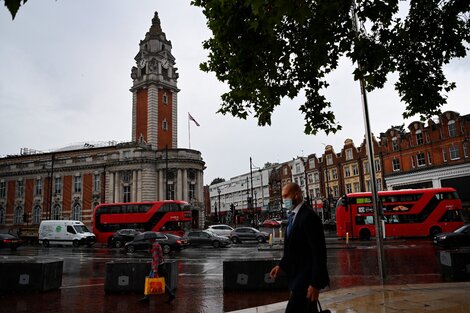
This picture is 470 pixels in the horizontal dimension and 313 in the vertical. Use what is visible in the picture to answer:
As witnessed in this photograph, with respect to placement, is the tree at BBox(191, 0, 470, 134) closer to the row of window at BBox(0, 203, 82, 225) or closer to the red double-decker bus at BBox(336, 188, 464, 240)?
the red double-decker bus at BBox(336, 188, 464, 240)

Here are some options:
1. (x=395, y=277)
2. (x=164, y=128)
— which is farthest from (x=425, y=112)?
(x=164, y=128)

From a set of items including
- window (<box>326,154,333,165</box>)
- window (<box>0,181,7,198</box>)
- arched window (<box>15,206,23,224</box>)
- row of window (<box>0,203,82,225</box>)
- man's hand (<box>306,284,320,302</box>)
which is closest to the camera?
man's hand (<box>306,284,320,302</box>)

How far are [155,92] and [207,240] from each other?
3248 centimetres

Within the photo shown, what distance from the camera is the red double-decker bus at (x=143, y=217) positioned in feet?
111

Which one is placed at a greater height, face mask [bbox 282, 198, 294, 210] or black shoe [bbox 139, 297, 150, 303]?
face mask [bbox 282, 198, 294, 210]

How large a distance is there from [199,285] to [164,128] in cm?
4771

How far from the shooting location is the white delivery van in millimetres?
35250

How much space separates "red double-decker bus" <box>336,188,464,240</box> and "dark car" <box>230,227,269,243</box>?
24.0 ft

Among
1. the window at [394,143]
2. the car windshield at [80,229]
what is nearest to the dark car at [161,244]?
the car windshield at [80,229]

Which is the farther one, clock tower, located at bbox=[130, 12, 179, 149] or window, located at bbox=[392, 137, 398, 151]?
clock tower, located at bbox=[130, 12, 179, 149]

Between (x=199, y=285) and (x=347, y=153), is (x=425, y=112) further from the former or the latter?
(x=347, y=153)

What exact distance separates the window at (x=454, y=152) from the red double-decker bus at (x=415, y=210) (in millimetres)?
15826

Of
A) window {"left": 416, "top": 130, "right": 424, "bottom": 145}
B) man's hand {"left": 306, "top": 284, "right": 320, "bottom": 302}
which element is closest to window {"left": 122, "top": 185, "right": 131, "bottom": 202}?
window {"left": 416, "top": 130, "right": 424, "bottom": 145}

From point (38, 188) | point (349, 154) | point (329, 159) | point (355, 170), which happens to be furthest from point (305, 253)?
point (329, 159)
